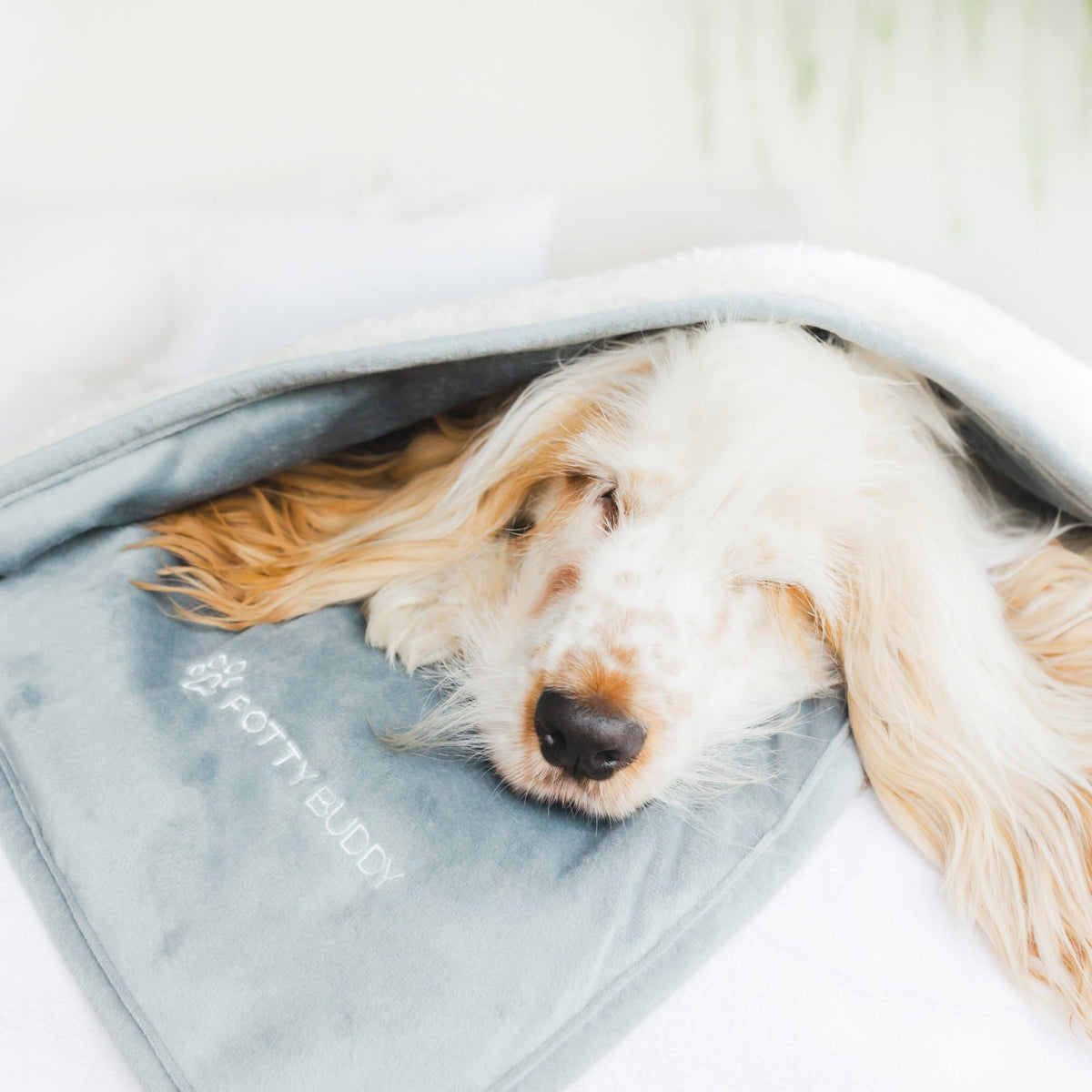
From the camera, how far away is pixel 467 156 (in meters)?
1.41

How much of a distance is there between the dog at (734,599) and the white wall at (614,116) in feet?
1.17

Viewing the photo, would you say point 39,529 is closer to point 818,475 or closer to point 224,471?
point 224,471

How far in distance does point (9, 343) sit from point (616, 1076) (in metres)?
1.23

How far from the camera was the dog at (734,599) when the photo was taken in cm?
92

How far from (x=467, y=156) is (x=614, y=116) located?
0.23 m

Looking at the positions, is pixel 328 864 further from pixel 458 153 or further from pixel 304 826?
pixel 458 153

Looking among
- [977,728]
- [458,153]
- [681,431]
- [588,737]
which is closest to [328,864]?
[588,737]

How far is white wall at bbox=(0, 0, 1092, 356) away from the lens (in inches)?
50.1

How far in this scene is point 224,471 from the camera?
3.85 feet

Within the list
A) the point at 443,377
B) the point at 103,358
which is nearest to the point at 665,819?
the point at 443,377

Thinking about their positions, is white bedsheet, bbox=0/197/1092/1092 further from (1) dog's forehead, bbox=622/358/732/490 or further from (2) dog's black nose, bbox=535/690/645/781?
(1) dog's forehead, bbox=622/358/732/490

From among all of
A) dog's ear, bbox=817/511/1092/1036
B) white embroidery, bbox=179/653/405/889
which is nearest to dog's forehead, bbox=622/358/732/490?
dog's ear, bbox=817/511/1092/1036

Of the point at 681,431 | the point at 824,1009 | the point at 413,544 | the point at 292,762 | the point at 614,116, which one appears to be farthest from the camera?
the point at 614,116

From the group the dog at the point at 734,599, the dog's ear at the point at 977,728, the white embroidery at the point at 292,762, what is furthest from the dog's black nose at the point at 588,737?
the dog's ear at the point at 977,728
